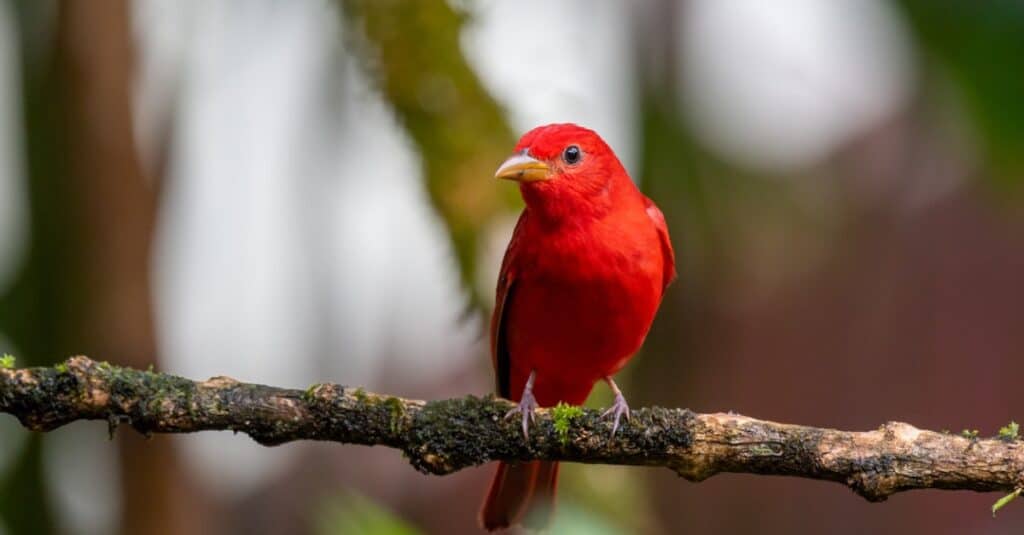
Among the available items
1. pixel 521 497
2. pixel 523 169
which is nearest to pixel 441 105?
pixel 523 169

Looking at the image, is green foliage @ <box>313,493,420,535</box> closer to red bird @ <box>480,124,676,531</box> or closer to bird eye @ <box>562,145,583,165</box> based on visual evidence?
red bird @ <box>480,124,676,531</box>

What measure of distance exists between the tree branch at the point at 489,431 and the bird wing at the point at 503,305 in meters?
0.70

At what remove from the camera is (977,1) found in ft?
9.96

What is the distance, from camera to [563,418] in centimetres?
279

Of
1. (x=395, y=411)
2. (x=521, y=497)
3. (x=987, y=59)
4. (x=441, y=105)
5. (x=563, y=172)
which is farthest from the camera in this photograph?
(x=521, y=497)

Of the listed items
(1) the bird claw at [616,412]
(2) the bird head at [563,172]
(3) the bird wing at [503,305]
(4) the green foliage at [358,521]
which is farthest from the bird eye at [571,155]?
(4) the green foliage at [358,521]

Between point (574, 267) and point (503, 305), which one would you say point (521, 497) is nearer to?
point (503, 305)

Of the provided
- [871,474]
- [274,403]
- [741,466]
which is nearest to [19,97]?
[274,403]

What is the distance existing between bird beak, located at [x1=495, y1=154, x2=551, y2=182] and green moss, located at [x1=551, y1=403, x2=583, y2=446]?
2.33 ft

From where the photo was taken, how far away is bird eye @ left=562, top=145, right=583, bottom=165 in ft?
11.5

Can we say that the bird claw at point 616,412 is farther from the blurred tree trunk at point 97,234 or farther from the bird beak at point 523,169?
the blurred tree trunk at point 97,234

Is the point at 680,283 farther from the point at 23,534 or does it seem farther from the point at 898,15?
the point at 23,534

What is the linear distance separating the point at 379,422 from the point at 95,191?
148 centimetres

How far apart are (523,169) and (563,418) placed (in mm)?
811
